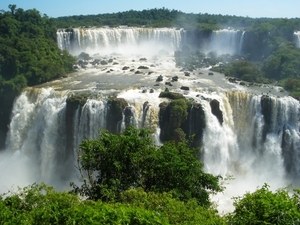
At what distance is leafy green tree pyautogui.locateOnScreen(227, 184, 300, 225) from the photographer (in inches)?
316

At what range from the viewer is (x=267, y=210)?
8336 millimetres

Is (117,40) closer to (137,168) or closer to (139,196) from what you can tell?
(137,168)

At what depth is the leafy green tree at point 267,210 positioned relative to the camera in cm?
804

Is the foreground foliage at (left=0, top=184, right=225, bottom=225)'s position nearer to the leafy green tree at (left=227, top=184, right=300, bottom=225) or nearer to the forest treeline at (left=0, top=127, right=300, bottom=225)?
the forest treeline at (left=0, top=127, right=300, bottom=225)

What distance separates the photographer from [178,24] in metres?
54.9

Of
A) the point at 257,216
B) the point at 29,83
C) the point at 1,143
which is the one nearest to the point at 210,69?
the point at 29,83

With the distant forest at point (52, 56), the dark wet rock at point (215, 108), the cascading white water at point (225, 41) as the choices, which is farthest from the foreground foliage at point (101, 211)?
the cascading white water at point (225, 41)

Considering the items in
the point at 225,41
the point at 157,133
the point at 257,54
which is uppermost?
the point at 225,41

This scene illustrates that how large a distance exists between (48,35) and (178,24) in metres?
23.0

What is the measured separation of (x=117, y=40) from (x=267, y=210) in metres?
38.0

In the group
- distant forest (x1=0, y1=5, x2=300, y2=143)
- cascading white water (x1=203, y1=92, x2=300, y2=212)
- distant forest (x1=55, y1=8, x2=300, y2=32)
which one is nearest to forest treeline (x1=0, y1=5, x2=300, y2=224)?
cascading white water (x1=203, y1=92, x2=300, y2=212)

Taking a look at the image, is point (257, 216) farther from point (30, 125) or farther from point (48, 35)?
point (48, 35)

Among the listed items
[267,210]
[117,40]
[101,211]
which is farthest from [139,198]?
[117,40]

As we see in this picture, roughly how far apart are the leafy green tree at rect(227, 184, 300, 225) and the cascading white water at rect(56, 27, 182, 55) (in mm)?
34373
